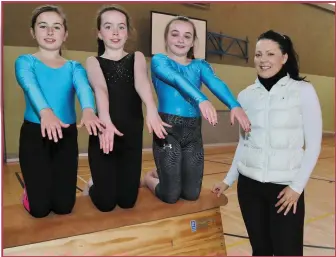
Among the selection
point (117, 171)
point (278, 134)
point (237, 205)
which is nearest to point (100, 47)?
point (117, 171)

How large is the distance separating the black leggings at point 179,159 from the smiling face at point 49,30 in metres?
0.50

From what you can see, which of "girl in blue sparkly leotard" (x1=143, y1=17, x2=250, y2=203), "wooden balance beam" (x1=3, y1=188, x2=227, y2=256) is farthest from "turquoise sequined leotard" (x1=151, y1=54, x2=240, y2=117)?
"wooden balance beam" (x1=3, y1=188, x2=227, y2=256)

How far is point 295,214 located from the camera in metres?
1.22

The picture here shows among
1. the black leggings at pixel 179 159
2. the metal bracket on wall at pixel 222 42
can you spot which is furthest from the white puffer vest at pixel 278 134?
the metal bracket on wall at pixel 222 42

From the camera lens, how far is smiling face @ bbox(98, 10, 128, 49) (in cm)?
129

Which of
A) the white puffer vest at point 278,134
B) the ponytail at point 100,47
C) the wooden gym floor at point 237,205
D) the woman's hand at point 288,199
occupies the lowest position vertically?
the wooden gym floor at point 237,205

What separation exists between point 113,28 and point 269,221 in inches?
37.0

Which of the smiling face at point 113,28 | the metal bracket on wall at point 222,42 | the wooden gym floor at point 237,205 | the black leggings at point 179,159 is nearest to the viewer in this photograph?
the smiling face at point 113,28

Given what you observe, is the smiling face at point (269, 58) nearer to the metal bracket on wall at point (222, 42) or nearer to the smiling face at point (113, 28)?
the smiling face at point (113, 28)

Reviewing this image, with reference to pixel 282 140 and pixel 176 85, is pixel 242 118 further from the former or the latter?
pixel 176 85

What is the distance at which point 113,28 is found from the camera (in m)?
1.30

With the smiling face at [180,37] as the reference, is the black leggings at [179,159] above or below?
below

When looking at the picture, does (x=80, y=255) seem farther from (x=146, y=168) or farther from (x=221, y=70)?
(x=221, y=70)

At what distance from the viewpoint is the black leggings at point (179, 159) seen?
1.39m
